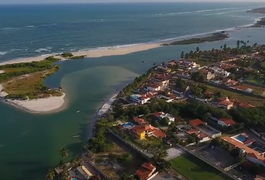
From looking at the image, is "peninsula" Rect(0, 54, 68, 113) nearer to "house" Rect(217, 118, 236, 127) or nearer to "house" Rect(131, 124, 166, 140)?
"house" Rect(131, 124, 166, 140)

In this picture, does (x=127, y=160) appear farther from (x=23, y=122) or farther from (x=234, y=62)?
(x=234, y=62)

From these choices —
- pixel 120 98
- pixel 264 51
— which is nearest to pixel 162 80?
pixel 120 98

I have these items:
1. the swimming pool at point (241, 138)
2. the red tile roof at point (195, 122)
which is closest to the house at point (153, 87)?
the red tile roof at point (195, 122)

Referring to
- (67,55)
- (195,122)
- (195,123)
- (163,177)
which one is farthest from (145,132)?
(67,55)

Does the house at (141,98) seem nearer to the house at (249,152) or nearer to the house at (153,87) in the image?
the house at (153,87)

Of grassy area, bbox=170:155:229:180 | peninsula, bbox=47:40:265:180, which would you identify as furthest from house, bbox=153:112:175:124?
grassy area, bbox=170:155:229:180

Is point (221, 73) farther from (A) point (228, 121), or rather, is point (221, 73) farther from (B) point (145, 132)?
(B) point (145, 132)
